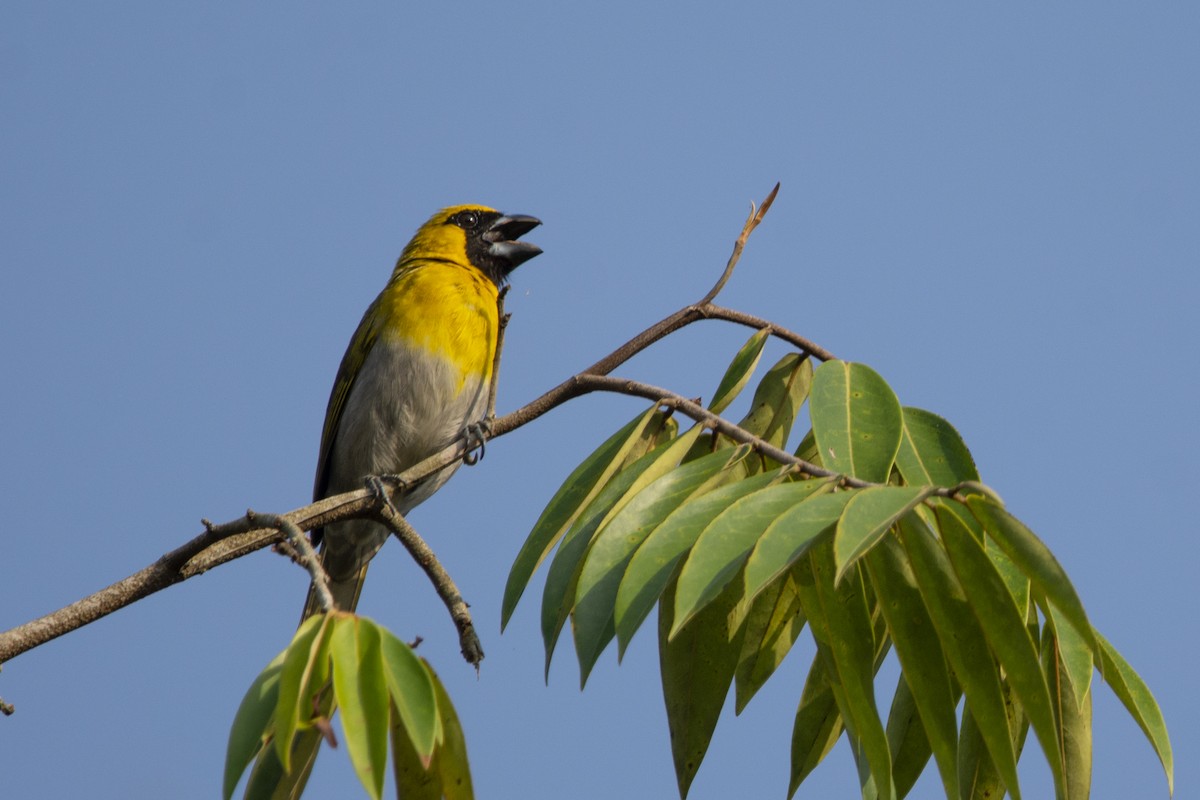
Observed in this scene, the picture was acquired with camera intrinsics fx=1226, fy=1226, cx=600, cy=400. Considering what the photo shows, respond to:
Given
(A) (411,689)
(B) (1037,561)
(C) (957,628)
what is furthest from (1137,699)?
(A) (411,689)

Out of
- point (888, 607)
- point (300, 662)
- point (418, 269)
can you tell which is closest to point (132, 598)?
point (300, 662)

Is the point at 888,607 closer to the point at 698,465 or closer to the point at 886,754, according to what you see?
the point at 886,754

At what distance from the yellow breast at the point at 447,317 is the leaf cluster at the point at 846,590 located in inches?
96.3

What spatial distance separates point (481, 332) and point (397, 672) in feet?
11.8

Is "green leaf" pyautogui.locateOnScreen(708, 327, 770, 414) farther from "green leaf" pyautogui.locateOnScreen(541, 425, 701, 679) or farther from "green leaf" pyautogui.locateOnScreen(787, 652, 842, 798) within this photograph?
"green leaf" pyautogui.locateOnScreen(787, 652, 842, 798)

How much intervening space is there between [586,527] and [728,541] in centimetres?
52

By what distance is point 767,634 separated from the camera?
2.51 metres

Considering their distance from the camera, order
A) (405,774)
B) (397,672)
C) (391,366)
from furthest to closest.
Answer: (391,366) < (405,774) < (397,672)

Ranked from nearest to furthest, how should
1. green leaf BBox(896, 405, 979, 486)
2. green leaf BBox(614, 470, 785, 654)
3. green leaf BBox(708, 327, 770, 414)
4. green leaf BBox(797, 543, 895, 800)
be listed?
green leaf BBox(614, 470, 785, 654) < green leaf BBox(797, 543, 895, 800) < green leaf BBox(896, 405, 979, 486) < green leaf BBox(708, 327, 770, 414)

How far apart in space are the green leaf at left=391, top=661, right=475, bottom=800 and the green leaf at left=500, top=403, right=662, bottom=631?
0.37 m

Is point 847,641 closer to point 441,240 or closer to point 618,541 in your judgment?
point 618,541

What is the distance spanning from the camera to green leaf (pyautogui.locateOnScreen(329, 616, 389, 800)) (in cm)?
137

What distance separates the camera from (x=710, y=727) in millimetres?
2309

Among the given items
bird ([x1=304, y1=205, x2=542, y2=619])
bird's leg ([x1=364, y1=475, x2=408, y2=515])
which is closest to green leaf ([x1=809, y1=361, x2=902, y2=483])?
bird's leg ([x1=364, y1=475, x2=408, y2=515])
